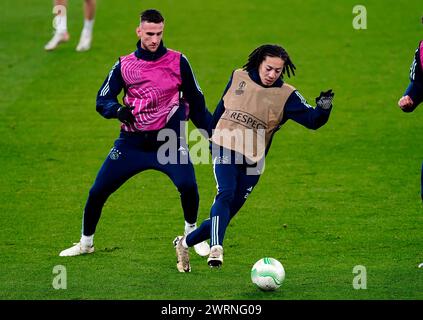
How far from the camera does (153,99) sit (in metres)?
10.9

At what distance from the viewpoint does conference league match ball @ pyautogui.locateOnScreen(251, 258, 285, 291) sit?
987 cm

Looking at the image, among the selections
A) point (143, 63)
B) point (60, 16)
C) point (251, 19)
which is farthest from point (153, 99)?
point (251, 19)

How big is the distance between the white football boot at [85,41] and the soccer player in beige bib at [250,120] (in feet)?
35.6

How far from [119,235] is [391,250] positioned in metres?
3.04

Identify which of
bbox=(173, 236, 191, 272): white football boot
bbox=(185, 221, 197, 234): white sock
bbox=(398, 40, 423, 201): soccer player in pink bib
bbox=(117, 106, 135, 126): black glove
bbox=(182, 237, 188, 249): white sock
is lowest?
bbox=(173, 236, 191, 272): white football boot

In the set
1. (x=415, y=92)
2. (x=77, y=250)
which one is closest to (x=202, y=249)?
(x=77, y=250)

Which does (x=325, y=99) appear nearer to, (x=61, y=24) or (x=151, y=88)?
(x=151, y=88)

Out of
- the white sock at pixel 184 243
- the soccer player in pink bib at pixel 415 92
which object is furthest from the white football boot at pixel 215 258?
the soccer player in pink bib at pixel 415 92

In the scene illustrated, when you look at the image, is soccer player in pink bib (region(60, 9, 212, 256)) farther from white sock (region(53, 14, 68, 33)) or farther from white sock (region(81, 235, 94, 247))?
white sock (region(53, 14, 68, 33))

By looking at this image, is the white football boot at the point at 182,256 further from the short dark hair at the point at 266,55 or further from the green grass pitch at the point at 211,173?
the short dark hair at the point at 266,55

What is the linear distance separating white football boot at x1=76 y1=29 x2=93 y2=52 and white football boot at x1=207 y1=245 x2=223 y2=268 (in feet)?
38.9

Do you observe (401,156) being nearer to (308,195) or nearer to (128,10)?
(308,195)

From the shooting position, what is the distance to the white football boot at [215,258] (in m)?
9.59

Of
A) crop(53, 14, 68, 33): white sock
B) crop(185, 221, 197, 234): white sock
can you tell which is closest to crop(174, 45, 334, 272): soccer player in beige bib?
crop(185, 221, 197, 234): white sock
